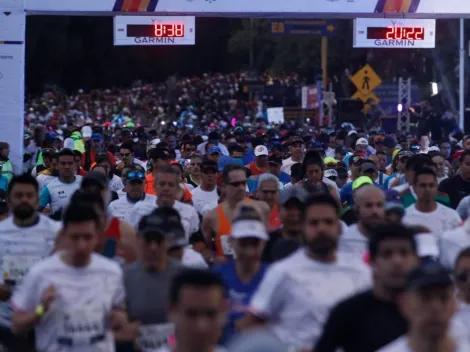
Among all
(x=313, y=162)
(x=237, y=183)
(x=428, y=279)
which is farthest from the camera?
(x=313, y=162)

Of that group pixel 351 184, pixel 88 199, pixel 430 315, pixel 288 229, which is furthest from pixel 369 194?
pixel 351 184

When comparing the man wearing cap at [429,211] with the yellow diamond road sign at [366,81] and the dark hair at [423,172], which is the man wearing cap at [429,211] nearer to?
the dark hair at [423,172]

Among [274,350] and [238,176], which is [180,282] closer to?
[274,350]

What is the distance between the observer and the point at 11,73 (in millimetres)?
19750

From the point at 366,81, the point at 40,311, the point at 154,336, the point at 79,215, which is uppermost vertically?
the point at 366,81

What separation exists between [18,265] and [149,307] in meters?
1.69

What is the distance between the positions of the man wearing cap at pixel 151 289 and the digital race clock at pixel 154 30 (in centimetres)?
1405

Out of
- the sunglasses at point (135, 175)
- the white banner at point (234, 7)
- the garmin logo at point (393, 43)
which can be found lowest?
the sunglasses at point (135, 175)

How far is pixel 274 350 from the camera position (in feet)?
13.6

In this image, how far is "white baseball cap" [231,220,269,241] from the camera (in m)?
7.95

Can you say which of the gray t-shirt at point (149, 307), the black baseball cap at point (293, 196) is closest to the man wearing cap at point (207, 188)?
the black baseball cap at point (293, 196)

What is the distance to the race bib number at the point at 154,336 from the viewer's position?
313 inches

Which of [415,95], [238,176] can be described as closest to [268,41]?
[415,95]

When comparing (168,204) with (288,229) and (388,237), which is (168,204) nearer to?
(288,229)
